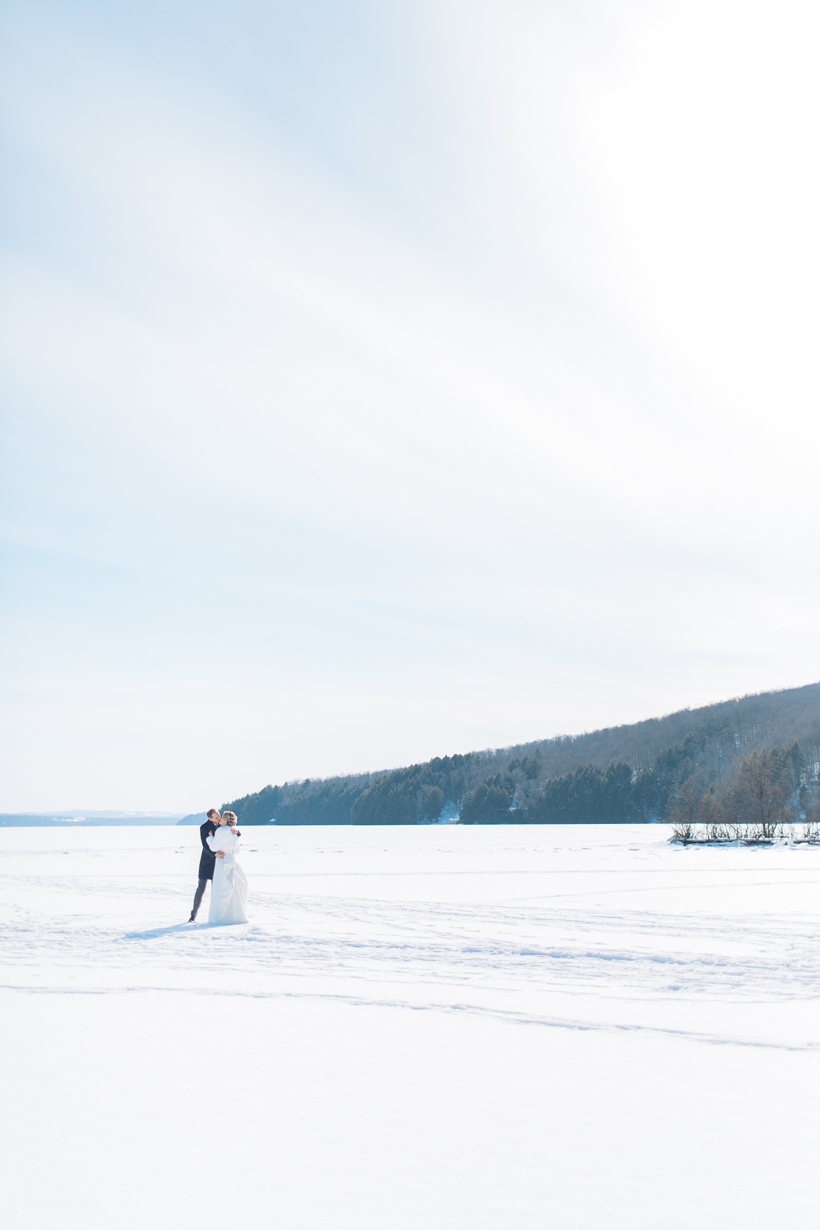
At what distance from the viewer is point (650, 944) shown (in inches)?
454

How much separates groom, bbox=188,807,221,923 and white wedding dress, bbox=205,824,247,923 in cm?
35

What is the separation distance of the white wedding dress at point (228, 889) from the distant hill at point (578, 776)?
7757 cm

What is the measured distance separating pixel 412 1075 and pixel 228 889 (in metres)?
8.66

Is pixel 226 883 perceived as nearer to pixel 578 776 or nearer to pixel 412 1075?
pixel 412 1075

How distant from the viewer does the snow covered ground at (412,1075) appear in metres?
4.18

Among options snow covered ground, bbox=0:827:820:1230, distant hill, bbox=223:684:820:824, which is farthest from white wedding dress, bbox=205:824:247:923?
distant hill, bbox=223:684:820:824

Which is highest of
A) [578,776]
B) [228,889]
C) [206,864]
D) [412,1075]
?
[578,776]

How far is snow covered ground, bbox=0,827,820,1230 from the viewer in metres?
4.18

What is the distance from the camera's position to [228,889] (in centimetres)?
1406

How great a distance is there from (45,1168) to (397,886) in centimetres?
1650

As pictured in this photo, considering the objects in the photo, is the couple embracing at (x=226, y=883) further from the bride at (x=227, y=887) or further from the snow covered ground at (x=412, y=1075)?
the snow covered ground at (x=412, y=1075)

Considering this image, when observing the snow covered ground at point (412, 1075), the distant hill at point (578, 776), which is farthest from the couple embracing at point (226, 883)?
the distant hill at point (578, 776)

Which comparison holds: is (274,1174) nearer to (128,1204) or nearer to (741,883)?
(128,1204)

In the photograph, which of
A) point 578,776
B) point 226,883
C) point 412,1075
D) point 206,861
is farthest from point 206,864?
point 578,776
